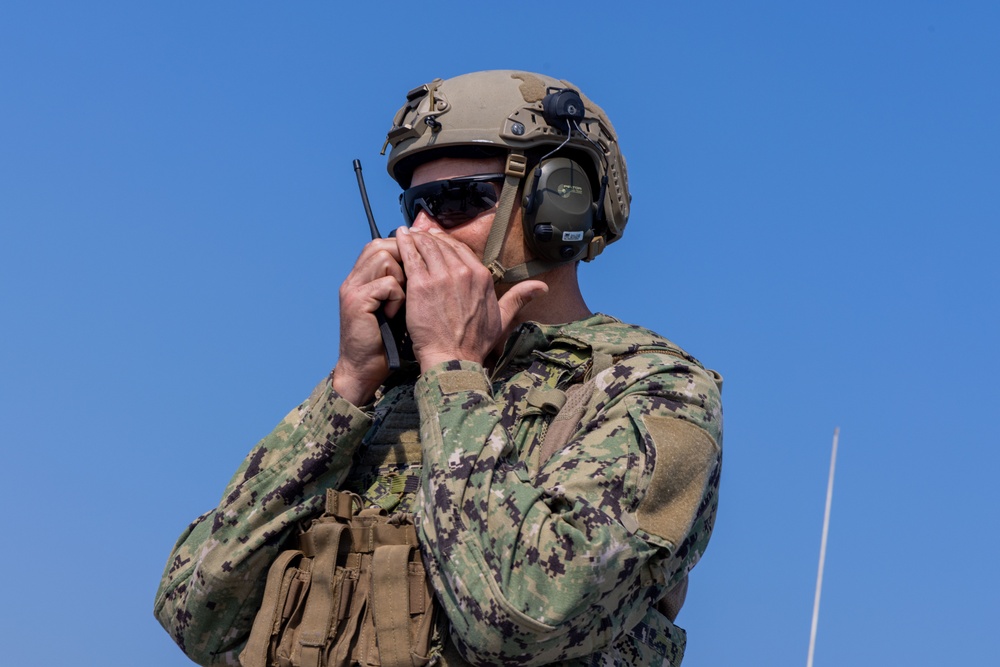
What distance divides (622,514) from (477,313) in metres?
1.11

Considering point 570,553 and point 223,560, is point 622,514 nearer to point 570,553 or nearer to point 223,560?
point 570,553

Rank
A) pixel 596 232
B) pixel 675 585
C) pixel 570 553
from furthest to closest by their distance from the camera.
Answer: pixel 596 232 < pixel 675 585 < pixel 570 553

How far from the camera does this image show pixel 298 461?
20.2 ft

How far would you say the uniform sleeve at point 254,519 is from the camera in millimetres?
6082

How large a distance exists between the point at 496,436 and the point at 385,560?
69cm

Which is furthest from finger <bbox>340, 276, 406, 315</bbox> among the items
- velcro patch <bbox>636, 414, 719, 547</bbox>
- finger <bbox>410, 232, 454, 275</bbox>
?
velcro patch <bbox>636, 414, 719, 547</bbox>

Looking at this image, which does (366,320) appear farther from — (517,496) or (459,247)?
(517,496)

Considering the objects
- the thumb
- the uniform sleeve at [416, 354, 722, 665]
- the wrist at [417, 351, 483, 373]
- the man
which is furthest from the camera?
the thumb

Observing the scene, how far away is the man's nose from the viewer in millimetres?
6668

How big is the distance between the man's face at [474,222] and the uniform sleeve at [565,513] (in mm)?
950

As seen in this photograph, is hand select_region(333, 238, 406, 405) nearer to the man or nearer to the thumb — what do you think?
the man

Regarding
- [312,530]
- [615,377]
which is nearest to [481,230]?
[615,377]

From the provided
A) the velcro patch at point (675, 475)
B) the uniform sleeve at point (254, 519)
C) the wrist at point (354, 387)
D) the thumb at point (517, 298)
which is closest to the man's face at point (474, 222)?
the thumb at point (517, 298)

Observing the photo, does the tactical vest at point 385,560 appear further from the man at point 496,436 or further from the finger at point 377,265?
the finger at point 377,265
